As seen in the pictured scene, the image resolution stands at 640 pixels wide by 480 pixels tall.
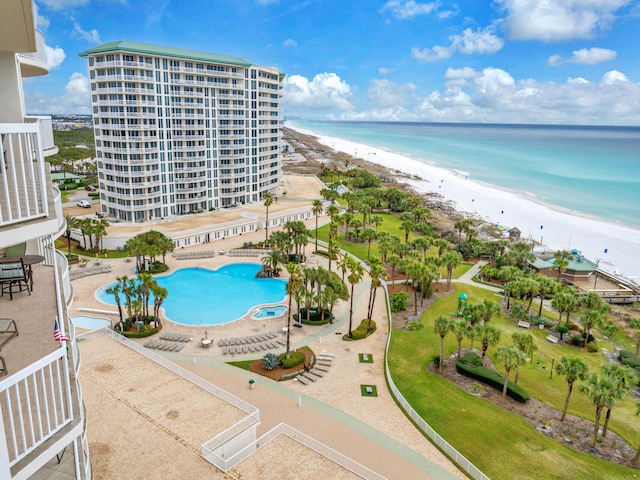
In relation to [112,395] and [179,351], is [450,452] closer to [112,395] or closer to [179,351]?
[112,395]

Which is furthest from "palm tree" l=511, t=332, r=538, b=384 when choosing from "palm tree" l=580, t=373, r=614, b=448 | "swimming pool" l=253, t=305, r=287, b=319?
"swimming pool" l=253, t=305, r=287, b=319

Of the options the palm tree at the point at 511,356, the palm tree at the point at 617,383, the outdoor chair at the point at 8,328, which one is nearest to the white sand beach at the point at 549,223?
the palm tree at the point at 617,383

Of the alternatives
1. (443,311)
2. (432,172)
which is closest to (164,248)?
(443,311)

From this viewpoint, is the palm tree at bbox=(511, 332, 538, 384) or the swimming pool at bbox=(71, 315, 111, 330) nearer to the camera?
the palm tree at bbox=(511, 332, 538, 384)

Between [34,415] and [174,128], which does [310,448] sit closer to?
[34,415]

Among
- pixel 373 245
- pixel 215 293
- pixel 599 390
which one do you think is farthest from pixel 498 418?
pixel 373 245

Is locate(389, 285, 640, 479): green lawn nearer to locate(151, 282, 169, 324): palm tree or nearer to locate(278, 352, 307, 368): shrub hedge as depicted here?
locate(278, 352, 307, 368): shrub hedge
